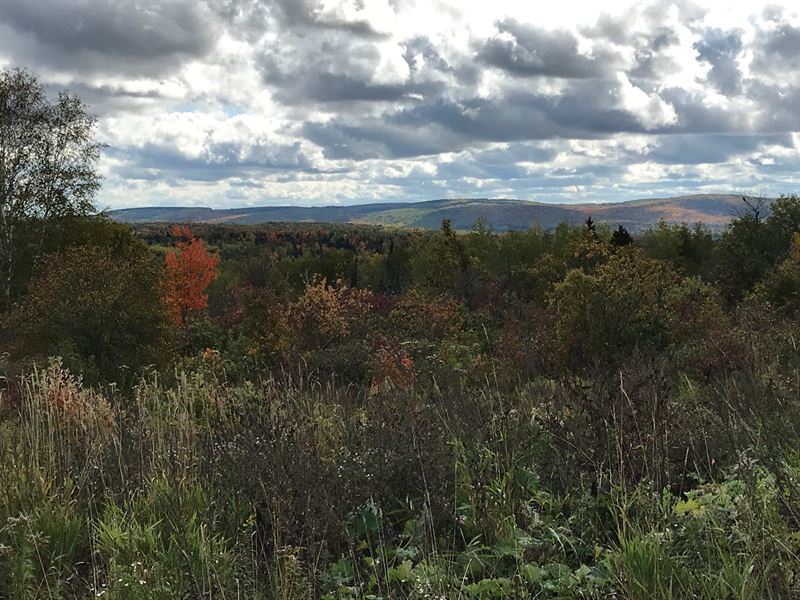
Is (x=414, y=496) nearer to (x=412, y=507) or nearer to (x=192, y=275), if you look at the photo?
(x=412, y=507)

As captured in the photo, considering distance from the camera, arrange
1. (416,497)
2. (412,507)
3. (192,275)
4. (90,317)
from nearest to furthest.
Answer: (412,507) < (416,497) < (90,317) < (192,275)

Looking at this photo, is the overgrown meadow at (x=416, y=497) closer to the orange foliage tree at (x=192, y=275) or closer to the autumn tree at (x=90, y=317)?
the autumn tree at (x=90, y=317)

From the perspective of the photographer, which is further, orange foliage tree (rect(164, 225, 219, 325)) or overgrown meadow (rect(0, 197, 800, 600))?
orange foliage tree (rect(164, 225, 219, 325))

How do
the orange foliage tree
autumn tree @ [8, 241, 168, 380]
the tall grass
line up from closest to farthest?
the tall grass < autumn tree @ [8, 241, 168, 380] < the orange foliage tree

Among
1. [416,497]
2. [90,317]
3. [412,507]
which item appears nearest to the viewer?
[412,507]

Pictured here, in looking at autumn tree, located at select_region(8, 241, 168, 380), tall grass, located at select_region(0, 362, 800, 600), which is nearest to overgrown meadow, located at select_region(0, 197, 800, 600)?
tall grass, located at select_region(0, 362, 800, 600)

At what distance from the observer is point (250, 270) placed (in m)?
55.2

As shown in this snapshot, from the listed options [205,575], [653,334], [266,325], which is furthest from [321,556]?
[266,325]

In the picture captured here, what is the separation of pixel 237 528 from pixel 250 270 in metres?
53.0

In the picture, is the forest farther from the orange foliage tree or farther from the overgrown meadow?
the orange foliage tree

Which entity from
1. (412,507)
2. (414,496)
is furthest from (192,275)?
(412,507)

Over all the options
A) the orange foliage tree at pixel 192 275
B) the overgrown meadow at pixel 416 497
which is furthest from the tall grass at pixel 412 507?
the orange foliage tree at pixel 192 275

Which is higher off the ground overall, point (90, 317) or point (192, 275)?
point (90, 317)

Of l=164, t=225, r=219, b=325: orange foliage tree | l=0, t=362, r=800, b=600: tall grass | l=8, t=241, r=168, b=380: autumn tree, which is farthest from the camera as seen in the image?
l=164, t=225, r=219, b=325: orange foliage tree
